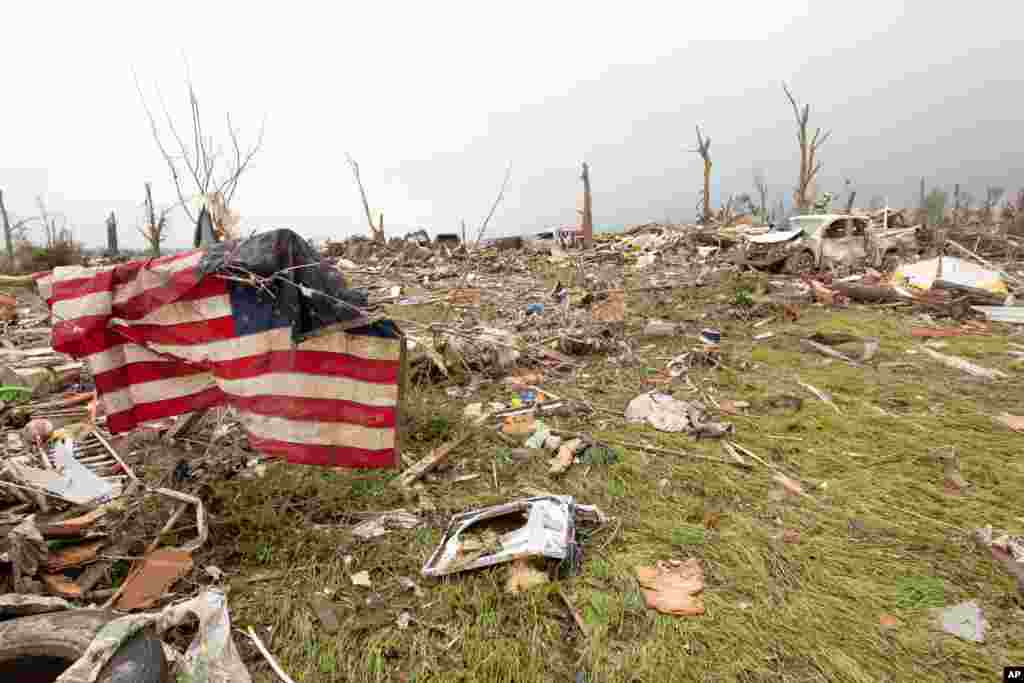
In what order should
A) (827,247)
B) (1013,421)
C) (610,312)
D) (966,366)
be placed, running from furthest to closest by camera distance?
(827,247), (610,312), (966,366), (1013,421)

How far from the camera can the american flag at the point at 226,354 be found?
2.73 m

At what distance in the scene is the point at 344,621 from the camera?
2605mm

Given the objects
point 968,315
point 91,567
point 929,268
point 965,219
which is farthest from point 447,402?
point 965,219

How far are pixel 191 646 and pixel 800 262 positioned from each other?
46.8 ft

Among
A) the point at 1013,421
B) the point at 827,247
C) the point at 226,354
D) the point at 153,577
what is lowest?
the point at 1013,421

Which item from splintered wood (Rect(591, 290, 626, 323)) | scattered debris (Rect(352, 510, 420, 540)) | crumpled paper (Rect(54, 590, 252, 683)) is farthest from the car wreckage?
crumpled paper (Rect(54, 590, 252, 683))

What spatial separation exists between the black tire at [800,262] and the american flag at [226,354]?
12.7 meters

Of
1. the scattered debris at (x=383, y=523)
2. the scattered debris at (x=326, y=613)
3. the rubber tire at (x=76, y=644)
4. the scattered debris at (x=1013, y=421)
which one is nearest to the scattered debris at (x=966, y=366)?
the scattered debris at (x=1013, y=421)

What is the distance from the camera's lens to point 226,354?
279 centimetres

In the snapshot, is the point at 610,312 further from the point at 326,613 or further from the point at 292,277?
the point at 326,613

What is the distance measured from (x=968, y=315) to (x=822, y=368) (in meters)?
4.60

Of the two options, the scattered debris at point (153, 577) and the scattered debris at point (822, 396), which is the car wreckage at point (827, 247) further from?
the scattered debris at point (153, 577)

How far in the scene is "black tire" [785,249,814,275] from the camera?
1281 cm

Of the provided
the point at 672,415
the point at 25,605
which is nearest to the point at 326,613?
the point at 25,605
